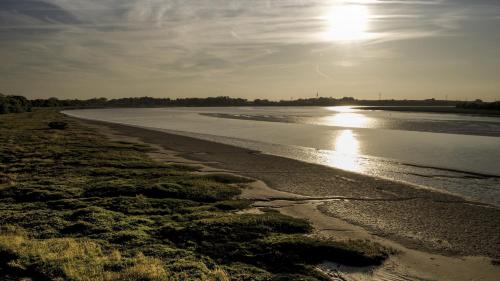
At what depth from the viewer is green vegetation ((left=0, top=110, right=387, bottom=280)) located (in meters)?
10.1

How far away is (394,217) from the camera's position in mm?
15828

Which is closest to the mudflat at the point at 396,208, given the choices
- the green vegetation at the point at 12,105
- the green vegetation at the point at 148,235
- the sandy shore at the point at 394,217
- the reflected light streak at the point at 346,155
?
the sandy shore at the point at 394,217

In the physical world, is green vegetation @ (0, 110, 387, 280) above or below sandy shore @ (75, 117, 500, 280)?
above

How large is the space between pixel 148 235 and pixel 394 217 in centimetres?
976

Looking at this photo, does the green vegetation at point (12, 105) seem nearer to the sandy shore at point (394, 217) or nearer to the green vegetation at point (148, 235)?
the green vegetation at point (148, 235)

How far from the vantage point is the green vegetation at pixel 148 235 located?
399 inches

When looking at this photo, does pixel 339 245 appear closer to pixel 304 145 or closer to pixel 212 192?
pixel 212 192

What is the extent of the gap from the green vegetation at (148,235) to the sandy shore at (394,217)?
984mm

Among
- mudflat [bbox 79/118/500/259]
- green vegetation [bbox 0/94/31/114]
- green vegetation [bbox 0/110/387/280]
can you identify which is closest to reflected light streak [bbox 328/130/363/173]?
mudflat [bbox 79/118/500/259]

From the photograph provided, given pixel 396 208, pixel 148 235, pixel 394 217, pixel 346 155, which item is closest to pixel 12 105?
pixel 346 155

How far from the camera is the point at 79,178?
21.8 metres

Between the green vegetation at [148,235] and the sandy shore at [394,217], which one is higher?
the green vegetation at [148,235]

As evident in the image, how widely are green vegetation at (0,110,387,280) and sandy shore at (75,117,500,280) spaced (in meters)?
0.98

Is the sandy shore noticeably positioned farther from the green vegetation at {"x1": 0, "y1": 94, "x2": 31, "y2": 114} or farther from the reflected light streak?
the green vegetation at {"x1": 0, "y1": 94, "x2": 31, "y2": 114}
